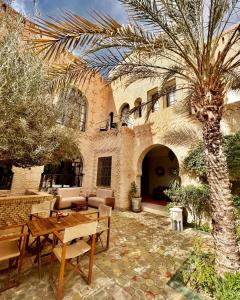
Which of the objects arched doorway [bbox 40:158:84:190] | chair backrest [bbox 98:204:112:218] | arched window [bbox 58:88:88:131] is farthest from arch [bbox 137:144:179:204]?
chair backrest [bbox 98:204:112:218]

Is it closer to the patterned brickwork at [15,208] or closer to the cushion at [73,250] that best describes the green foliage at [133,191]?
the patterned brickwork at [15,208]

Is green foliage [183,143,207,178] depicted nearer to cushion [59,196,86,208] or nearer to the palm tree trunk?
the palm tree trunk

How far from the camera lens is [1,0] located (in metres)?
3.08

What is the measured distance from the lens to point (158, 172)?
12383mm

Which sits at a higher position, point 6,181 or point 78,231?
point 6,181

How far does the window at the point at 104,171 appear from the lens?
31.6ft

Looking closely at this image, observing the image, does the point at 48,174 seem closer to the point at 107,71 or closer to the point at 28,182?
the point at 28,182

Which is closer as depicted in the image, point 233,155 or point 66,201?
point 233,155

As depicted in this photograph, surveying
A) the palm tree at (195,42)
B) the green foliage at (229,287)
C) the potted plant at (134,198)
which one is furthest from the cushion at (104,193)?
the green foliage at (229,287)

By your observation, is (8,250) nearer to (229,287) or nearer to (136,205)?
(229,287)

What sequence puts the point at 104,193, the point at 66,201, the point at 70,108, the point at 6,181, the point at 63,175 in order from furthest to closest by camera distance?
the point at 63,175 < the point at 104,193 < the point at 66,201 < the point at 6,181 < the point at 70,108

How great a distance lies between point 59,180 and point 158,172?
282 inches

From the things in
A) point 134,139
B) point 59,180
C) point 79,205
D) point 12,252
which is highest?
point 134,139

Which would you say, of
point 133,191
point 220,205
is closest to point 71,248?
point 220,205
